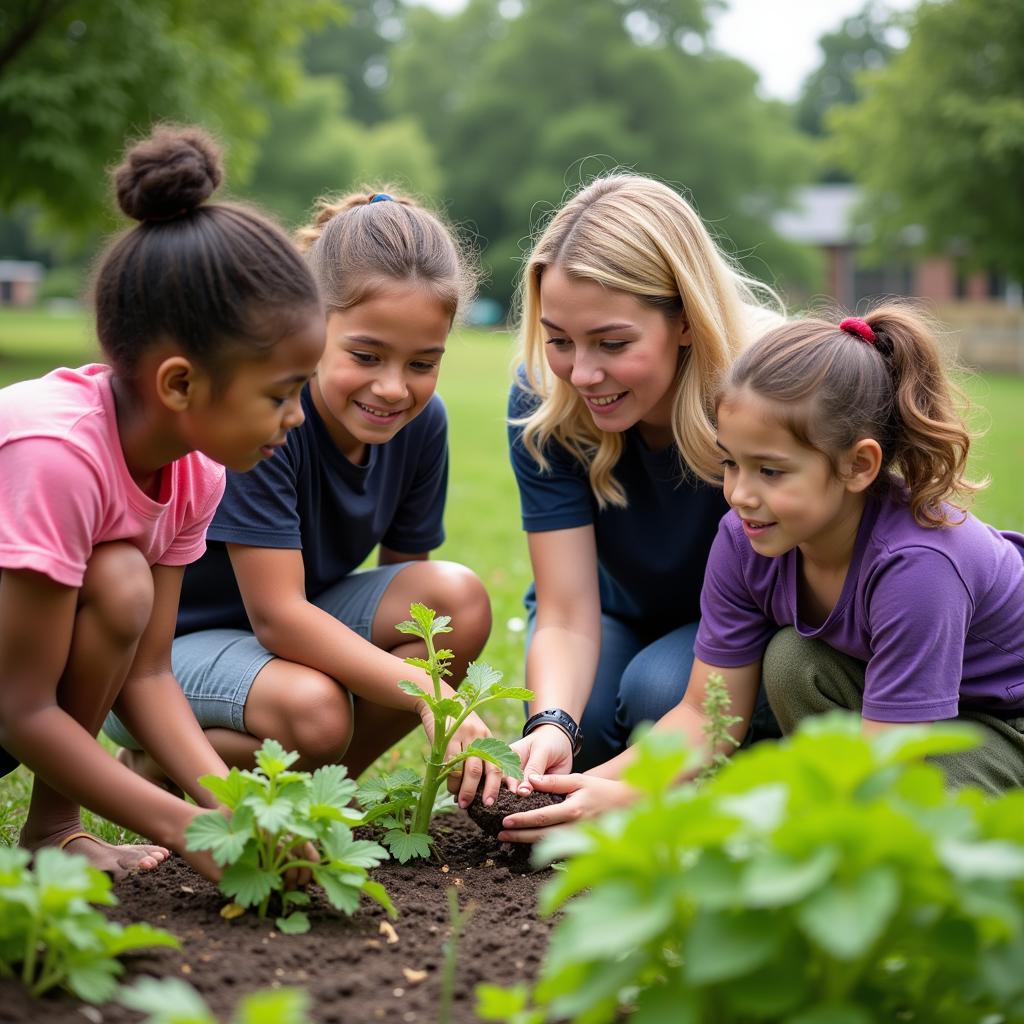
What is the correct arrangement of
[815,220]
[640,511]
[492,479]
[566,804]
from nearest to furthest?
1. [566,804]
2. [640,511]
3. [492,479]
4. [815,220]

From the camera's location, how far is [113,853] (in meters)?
2.48

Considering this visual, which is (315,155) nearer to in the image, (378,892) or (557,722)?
(557,722)

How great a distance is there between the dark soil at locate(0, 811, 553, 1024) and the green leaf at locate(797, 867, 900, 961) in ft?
2.36

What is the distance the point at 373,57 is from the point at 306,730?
76266 millimetres

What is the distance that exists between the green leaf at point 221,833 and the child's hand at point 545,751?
0.88 meters

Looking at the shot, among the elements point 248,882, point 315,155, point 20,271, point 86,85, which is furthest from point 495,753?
point 20,271

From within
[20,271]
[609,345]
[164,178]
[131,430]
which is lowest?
[20,271]

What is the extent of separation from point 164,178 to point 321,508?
1.19 m

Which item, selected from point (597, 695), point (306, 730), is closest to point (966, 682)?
point (597, 695)

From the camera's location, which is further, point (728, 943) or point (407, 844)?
point (407, 844)

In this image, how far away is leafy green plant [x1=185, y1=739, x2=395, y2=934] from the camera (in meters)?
2.05

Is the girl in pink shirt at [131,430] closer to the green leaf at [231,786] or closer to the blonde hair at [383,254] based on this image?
the green leaf at [231,786]

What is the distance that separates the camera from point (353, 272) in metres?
2.97

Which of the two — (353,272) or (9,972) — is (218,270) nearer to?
(353,272)
